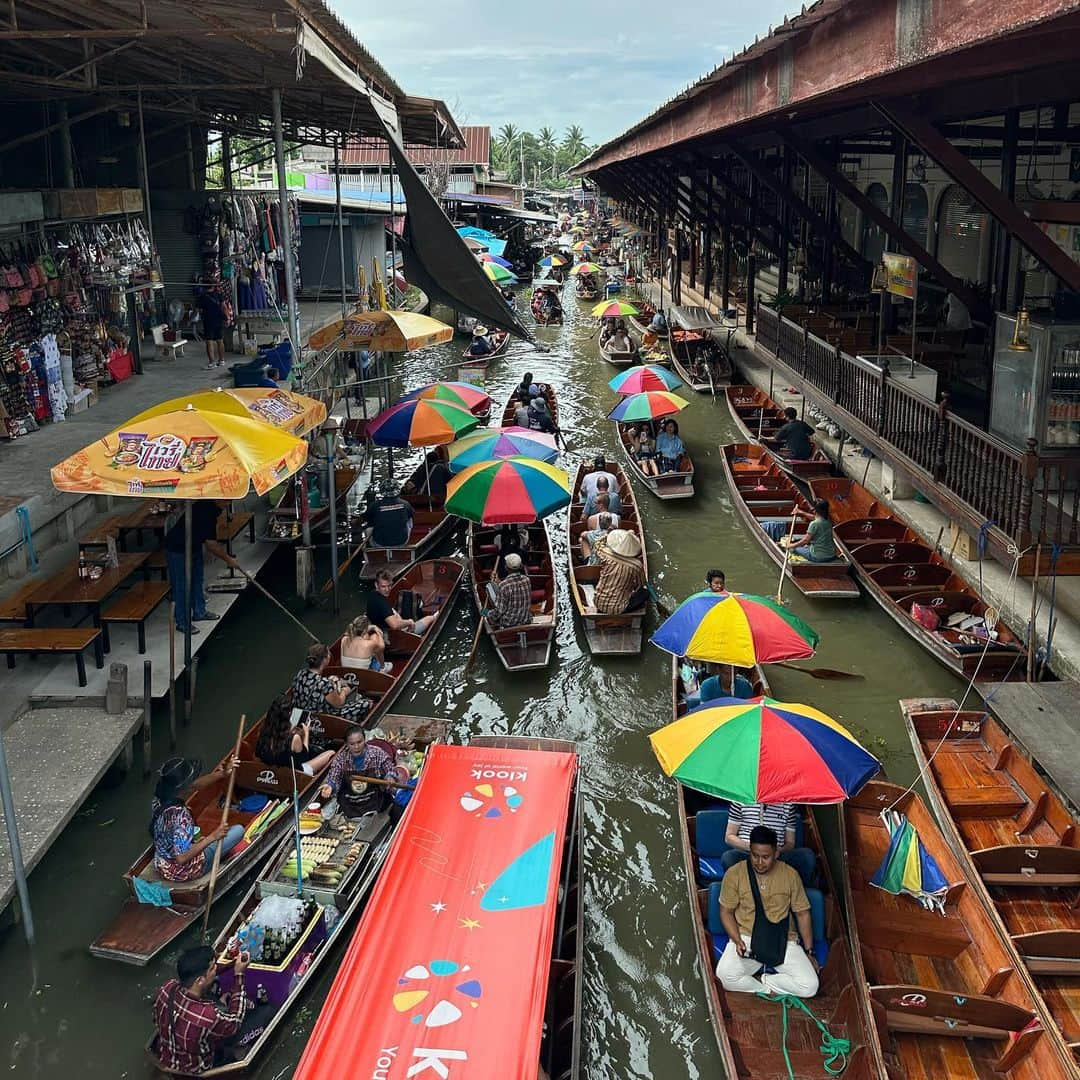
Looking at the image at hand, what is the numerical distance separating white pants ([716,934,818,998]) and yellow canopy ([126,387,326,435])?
614cm

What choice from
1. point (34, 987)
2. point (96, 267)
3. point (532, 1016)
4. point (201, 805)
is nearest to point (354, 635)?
point (201, 805)

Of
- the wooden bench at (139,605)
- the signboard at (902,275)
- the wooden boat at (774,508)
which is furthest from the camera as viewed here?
the wooden boat at (774,508)

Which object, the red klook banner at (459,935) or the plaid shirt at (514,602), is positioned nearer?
the red klook banner at (459,935)

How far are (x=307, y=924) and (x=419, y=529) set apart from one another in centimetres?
789

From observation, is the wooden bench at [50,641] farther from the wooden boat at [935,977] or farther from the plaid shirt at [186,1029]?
the wooden boat at [935,977]

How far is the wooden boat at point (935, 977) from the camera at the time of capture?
17.7 ft

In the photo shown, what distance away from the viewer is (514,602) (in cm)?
1062

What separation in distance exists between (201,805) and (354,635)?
2.24 meters

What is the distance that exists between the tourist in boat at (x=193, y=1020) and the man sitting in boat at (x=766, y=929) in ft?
9.37

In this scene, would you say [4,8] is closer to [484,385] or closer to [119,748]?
[119,748]

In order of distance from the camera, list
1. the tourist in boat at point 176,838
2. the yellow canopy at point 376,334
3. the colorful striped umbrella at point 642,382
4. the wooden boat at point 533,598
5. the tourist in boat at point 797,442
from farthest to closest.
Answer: the colorful striped umbrella at point 642,382
the tourist in boat at point 797,442
the yellow canopy at point 376,334
the wooden boat at point 533,598
the tourist in boat at point 176,838

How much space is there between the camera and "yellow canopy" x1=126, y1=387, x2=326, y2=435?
960 cm

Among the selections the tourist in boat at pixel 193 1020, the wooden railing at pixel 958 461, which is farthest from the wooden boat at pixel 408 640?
the wooden railing at pixel 958 461

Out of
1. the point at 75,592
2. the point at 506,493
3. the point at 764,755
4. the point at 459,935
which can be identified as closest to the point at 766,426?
the point at 506,493
